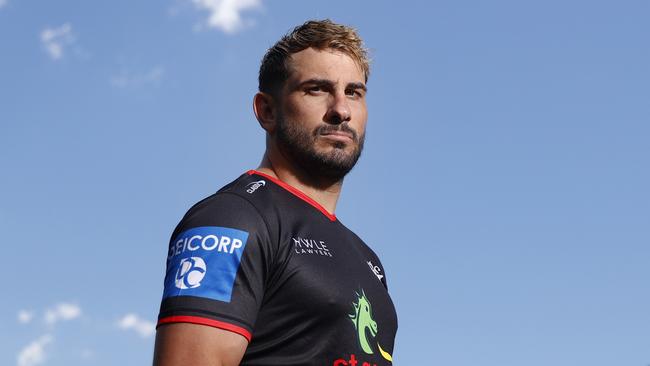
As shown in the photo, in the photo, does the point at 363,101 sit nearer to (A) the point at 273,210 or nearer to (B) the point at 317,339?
(A) the point at 273,210

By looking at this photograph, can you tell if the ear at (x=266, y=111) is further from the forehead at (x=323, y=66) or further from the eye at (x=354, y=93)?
the eye at (x=354, y=93)

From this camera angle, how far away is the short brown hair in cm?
608

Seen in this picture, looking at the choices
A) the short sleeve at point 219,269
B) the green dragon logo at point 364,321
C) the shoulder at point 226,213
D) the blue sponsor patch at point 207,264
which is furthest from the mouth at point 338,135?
the blue sponsor patch at point 207,264

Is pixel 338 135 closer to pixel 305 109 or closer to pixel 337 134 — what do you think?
pixel 337 134

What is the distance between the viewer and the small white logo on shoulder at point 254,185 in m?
5.31

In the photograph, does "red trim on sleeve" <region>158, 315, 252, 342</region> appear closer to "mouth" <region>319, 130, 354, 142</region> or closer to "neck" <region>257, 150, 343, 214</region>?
"neck" <region>257, 150, 343, 214</region>

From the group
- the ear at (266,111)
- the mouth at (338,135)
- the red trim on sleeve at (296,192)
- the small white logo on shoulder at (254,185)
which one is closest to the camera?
the small white logo on shoulder at (254,185)

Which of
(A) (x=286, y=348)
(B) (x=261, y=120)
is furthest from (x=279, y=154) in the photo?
(A) (x=286, y=348)

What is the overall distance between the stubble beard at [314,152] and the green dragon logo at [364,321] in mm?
997

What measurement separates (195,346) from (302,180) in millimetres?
1839

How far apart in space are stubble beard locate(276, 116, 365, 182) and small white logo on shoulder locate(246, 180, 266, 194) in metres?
0.38

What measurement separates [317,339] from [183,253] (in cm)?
95

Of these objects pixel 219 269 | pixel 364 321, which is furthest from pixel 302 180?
pixel 219 269

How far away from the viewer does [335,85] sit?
5.93 meters
